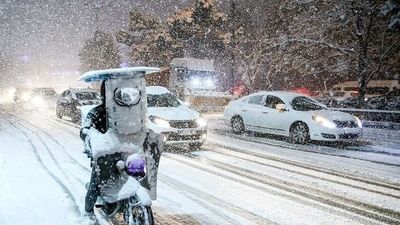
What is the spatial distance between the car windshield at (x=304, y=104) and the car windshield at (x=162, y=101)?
3.86m

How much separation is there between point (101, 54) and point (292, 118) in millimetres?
57067

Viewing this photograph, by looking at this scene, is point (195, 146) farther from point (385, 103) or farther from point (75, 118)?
point (385, 103)

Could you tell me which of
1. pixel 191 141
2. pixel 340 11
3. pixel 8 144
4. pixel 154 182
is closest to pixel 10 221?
pixel 154 182

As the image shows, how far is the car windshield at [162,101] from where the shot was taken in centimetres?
1212

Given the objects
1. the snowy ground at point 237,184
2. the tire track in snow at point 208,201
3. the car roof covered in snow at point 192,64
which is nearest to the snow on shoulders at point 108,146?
the snowy ground at point 237,184

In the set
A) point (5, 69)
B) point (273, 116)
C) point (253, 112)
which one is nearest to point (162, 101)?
point (253, 112)

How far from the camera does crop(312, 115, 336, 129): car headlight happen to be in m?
11.9

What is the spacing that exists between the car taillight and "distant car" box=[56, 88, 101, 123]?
15.4m

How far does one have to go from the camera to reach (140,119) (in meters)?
4.58

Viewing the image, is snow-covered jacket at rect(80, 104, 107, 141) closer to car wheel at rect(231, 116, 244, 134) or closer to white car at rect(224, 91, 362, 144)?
white car at rect(224, 91, 362, 144)

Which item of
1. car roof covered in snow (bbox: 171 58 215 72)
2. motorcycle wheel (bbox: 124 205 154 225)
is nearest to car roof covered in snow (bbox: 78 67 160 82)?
motorcycle wheel (bbox: 124 205 154 225)

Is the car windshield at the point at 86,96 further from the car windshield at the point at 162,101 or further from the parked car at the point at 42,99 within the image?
the parked car at the point at 42,99

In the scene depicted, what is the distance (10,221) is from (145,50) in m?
46.2

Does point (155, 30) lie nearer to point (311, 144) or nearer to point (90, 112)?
point (311, 144)
